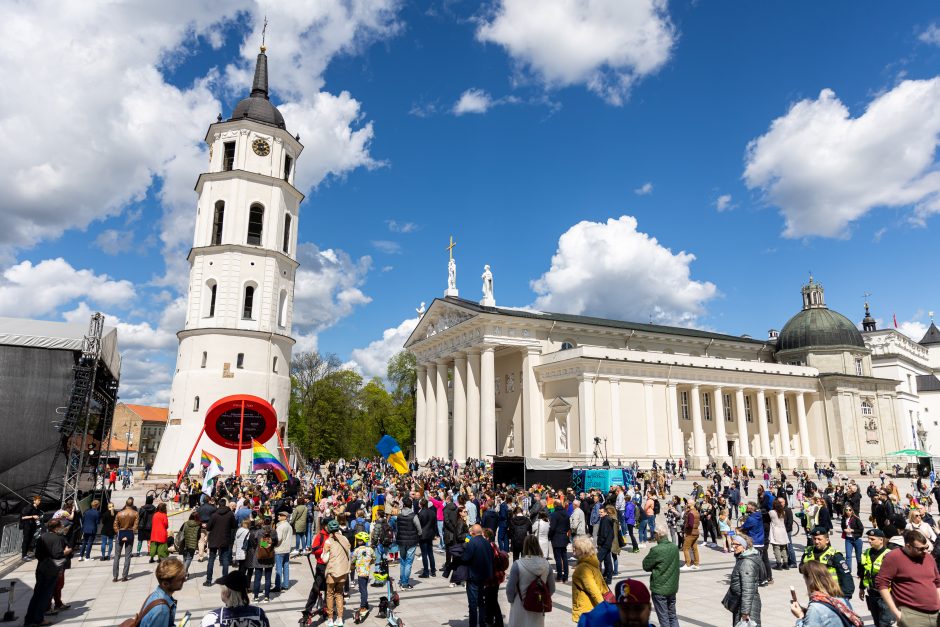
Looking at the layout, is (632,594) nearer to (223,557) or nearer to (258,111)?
(223,557)

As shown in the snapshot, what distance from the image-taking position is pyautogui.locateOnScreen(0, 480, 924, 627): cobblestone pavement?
9414mm

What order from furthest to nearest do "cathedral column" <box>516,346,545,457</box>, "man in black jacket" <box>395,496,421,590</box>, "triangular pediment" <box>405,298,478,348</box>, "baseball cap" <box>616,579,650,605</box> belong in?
"triangular pediment" <box>405,298,478,348</box> < "cathedral column" <box>516,346,545,457</box> < "man in black jacket" <box>395,496,421,590</box> < "baseball cap" <box>616,579,650,605</box>

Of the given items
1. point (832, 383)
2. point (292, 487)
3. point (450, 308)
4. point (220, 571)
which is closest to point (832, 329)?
point (832, 383)

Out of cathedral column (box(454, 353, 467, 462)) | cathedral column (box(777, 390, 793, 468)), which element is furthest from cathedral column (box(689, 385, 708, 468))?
cathedral column (box(454, 353, 467, 462))

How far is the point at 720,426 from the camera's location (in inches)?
1911

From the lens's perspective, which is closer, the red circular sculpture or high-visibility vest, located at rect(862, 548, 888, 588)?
high-visibility vest, located at rect(862, 548, 888, 588)

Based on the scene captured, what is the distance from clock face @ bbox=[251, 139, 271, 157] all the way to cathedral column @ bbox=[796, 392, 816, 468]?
48838 mm

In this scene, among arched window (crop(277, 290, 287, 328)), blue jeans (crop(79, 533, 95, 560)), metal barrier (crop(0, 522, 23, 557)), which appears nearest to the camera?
metal barrier (crop(0, 522, 23, 557))

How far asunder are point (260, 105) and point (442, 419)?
28601 mm

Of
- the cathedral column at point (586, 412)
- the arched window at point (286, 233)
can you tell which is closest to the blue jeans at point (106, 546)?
the arched window at point (286, 233)

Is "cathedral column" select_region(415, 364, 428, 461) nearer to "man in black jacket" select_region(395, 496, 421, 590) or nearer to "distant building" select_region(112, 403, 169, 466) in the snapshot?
"man in black jacket" select_region(395, 496, 421, 590)

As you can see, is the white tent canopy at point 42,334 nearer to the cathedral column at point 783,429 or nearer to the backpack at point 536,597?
the backpack at point 536,597

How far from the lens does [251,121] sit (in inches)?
1610

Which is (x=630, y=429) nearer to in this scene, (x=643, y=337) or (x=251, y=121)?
(x=643, y=337)
